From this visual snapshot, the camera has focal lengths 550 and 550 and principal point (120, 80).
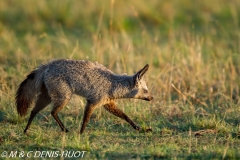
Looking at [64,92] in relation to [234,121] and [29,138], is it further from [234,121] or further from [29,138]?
[234,121]

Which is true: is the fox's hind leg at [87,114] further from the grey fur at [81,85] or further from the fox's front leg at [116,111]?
the fox's front leg at [116,111]

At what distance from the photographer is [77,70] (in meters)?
6.91

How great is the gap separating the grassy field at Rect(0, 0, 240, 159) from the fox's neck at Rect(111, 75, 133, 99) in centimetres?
44

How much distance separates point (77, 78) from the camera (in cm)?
689

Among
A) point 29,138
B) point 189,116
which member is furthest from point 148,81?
point 29,138

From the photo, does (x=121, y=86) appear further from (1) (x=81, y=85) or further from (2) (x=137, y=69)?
(2) (x=137, y=69)

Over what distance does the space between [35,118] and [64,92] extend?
98 cm

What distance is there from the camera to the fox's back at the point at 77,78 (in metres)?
6.80

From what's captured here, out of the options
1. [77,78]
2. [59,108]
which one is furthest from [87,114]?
[77,78]

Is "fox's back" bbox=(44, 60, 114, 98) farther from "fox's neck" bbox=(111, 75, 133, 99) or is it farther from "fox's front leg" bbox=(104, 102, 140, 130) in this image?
"fox's front leg" bbox=(104, 102, 140, 130)

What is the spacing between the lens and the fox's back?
680 cm

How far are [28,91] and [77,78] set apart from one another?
0.65 meters

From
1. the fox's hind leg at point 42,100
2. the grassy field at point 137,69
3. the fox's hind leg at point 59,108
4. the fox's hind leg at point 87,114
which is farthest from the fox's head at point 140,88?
the fox's hind leg at point 42,100

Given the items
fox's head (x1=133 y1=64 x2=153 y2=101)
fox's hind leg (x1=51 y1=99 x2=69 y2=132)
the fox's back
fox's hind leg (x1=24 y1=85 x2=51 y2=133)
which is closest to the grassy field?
fox's hind leg (x1=51 y1=99 x2=69 y2=132)
